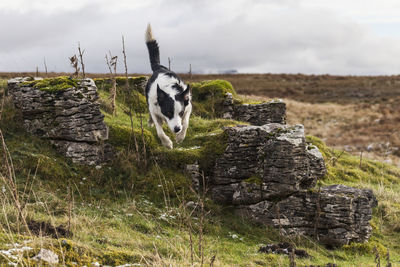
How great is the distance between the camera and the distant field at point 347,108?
29731mm

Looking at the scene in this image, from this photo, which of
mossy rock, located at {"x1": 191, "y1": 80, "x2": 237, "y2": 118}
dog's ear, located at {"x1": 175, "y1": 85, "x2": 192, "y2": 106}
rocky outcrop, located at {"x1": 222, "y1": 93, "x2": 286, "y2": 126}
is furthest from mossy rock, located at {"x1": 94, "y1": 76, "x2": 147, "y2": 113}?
dog's ear, located at {"x1": 175, "y1": 85, "x2": 192, "y2": 106}

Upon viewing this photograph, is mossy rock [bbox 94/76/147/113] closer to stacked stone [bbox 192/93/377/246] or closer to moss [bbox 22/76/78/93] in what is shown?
moss [bbox 22/76/78/93]

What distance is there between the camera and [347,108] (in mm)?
42344

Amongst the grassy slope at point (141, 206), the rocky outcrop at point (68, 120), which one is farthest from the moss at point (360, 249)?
the rocky outcrop at point (68, 120)

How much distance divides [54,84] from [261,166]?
257 inches

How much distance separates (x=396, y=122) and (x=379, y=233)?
90.3ft

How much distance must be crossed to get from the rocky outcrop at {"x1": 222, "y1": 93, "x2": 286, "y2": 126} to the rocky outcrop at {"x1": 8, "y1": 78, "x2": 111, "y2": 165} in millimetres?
6826

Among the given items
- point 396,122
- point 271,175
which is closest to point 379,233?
point 271,175

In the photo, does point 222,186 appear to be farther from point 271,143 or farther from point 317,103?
point 317,103

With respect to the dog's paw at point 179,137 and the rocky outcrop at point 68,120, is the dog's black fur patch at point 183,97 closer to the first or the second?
the dog's paw at point 179,137

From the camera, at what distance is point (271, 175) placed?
10.1m

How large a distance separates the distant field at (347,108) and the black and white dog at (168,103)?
10054 millimetres

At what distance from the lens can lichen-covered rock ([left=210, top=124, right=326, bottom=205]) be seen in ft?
32.8

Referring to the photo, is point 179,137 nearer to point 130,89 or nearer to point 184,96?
point 184,96
